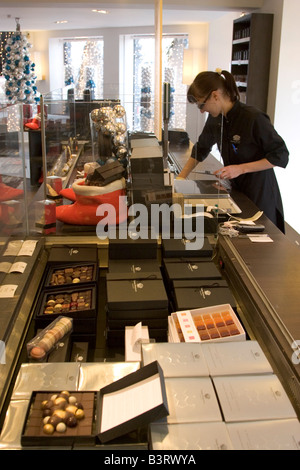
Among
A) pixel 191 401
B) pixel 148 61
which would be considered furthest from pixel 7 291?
pixel 148 61

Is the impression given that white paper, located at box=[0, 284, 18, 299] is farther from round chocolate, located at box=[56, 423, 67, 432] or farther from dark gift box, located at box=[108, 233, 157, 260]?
round chocolate, located at box=[56, 423, 67, 432]

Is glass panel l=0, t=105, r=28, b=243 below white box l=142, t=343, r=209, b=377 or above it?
above

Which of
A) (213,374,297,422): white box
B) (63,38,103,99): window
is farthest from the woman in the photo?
(63,38,103,99): window

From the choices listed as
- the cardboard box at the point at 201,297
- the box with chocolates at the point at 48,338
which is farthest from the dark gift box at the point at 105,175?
the box with chocolates at the point at 48,338

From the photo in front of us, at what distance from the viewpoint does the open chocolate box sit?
1129 millimetres

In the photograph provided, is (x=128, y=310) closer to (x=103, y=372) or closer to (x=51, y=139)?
(x=103, y=372)

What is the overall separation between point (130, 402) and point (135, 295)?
58 cm

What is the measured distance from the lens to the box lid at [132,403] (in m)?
1.11

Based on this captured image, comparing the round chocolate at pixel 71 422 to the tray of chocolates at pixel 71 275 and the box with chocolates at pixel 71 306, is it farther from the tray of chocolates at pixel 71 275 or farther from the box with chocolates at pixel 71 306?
the tray of chocolates at pixel 71 275

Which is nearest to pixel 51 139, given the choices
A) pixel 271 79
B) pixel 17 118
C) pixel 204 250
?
pixel 17 118

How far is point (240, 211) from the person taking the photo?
105 inches

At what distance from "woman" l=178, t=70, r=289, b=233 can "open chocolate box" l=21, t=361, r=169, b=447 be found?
1.54 meters
